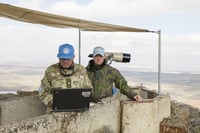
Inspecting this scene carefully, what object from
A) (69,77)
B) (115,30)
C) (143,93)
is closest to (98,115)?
(69,77)

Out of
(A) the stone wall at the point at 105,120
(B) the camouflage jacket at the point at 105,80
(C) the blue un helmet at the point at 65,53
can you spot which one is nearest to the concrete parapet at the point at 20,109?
(A) the stone wall at the point at 105,120

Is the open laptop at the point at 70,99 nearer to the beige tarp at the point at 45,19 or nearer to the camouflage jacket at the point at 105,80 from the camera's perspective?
the camouflage jacket at the point at 105,80

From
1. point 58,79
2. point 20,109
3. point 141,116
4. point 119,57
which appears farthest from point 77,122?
point 119,57

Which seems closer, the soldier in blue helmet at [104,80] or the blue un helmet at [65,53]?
the blue un helmet at [65,53]

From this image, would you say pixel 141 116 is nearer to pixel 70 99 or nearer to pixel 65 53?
pixel 65 53

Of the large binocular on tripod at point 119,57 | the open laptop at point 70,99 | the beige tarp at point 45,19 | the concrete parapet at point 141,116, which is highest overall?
the beige tarp at point 45,19

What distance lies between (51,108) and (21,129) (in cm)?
122

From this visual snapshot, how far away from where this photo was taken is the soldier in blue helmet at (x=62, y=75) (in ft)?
22.7

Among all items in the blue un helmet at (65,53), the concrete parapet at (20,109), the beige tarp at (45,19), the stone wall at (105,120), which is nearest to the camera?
the stone wall at (105,120)

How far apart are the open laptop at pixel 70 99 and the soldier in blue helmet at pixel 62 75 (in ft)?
1.96

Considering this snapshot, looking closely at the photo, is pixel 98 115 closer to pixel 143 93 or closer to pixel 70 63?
pixel 70 63

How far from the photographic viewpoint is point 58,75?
7.08m

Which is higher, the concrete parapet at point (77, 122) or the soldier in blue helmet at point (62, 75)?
the soldier in blue helmet at point (62, 75)

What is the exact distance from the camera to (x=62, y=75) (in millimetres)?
7098
